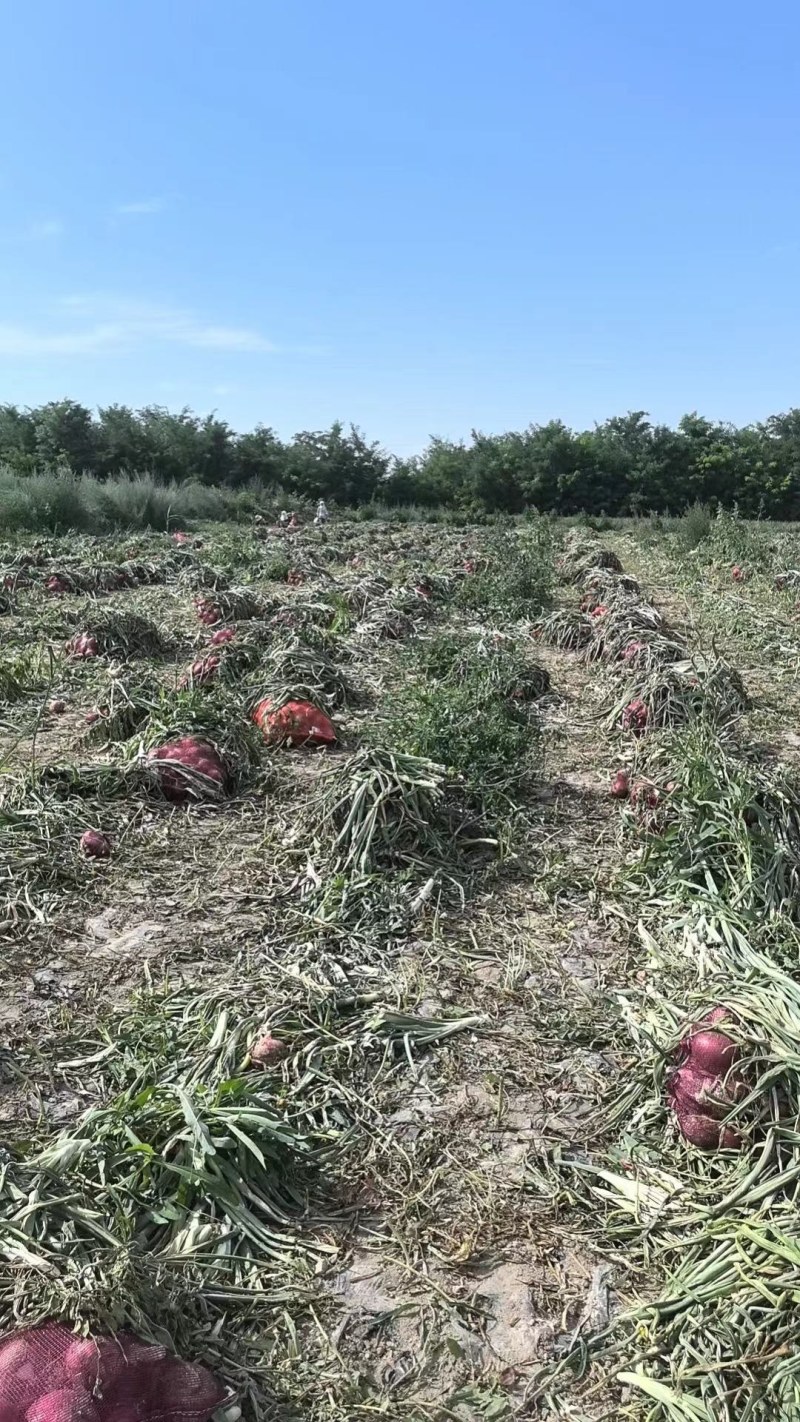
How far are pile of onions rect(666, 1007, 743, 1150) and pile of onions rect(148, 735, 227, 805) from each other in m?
2.96

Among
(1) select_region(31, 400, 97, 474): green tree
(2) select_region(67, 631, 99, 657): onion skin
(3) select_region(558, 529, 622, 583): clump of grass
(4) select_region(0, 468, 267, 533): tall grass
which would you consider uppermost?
(1) select_region(31, 400, 97, 474): green tree

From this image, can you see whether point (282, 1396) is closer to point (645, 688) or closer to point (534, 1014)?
point (534, 1014)

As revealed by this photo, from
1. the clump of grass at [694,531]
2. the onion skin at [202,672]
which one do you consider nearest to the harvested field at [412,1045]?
the onion skin at [202,672]

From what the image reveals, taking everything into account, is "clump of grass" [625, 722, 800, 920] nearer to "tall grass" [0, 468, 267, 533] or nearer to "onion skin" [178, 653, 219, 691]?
"onion skin" [178, 653, 219, 691]

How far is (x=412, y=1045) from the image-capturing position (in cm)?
307

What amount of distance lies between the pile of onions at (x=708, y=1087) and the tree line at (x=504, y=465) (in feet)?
87.3

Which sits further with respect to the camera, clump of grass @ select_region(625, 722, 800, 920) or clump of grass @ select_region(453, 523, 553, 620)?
clump of grass @ select_region(453, 523, 553, 620)

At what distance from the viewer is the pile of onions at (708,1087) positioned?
99.6 inches

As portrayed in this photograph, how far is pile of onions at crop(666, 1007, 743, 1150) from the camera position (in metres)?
2.53

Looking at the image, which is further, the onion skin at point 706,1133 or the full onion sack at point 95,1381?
the onion skin at point 706,1133

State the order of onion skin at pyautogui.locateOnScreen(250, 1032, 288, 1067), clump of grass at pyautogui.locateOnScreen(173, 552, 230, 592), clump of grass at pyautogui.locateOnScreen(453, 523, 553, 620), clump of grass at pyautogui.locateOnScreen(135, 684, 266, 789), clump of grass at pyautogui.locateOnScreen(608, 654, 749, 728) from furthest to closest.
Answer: clump of grass at pyautogui.locateOnScreen(173, 552, 230, 592) < clump of grass at pyautogui.locateOnScreen(453, 523, 553, 620) < clump of grass at pyautogui.locateOnScreen(608, 654, 749, 728) < clump of grass at pyautogui.locateOnScreen(135, 684, 266, 789) < onion skin at pyautogui.locateOnScreen(250, 1032, 288, 1067)

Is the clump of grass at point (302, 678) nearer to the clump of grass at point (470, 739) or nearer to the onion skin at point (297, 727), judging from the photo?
the onion skin at point (297, 727)

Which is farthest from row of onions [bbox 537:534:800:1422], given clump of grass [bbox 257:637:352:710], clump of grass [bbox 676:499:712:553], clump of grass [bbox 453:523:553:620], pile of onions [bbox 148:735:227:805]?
clump of grass [bbox 676:499:712:553]

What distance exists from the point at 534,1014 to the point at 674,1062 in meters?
0.59
